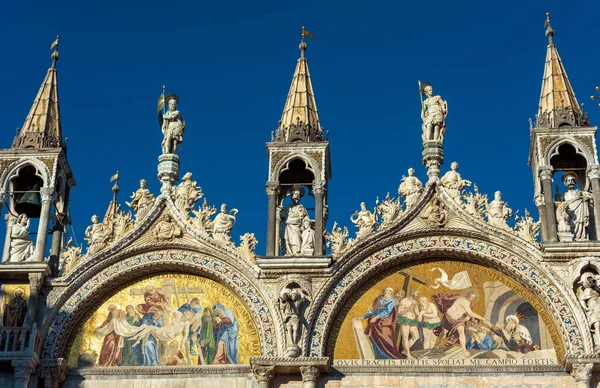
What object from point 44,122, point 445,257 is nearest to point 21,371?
point 44,122

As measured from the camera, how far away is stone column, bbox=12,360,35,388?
58.5 ft

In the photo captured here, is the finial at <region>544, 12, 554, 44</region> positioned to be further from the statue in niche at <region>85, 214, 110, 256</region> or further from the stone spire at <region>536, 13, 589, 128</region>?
the statue in niche at <region>85, 214, 110, 256</region>

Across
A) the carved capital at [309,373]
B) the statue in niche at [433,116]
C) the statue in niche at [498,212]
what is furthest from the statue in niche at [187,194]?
the statue in niche at [498,212]

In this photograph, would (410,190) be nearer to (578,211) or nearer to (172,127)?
(578,211)

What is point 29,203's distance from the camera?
20.4m

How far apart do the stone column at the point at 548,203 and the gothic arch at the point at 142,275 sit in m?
4.48

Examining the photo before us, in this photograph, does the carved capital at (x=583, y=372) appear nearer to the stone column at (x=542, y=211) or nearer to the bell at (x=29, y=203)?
the stone column at (x=542, y=211)

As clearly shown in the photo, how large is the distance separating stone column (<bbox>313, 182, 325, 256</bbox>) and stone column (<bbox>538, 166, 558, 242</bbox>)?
11.6 feet

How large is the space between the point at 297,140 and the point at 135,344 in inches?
170

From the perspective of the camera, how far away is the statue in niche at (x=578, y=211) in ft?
61.8

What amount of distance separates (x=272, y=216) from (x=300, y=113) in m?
2.06

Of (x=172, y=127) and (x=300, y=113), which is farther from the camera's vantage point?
(x=172, y=127)

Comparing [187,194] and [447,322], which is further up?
[187,194]

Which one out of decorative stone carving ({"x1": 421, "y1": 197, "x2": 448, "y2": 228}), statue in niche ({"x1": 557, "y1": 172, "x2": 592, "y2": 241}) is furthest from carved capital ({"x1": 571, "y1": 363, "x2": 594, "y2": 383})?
decorative stone carving ({"x1": 421, "y1": 197, "x2": 448, "y2": 228})
